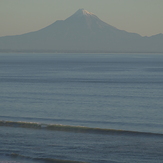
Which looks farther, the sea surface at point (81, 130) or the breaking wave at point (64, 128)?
the breaking wave at point (64, 128)

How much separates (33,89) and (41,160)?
30.9m

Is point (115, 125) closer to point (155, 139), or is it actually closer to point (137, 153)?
point (155, 139)

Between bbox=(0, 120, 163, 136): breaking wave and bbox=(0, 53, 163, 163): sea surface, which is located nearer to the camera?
bbox=(0, 53, 163, 163): sea surface

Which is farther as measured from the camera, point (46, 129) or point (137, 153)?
point (46, 129)

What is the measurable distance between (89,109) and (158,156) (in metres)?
14.5

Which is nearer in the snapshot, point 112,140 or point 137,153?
point 137,153

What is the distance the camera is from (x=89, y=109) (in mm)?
30734

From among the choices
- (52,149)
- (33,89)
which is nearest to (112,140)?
(52,149)

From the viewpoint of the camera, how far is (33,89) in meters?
46.9

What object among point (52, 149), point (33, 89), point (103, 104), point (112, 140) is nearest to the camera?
point (52, 149)

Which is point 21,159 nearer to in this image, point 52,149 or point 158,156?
point 52,149

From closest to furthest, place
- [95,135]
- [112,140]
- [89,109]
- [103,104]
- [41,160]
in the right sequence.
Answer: [41,160] → [112,140] → [95,135] → [89,109] → [103,104]

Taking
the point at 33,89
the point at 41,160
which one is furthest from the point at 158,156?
the point at 33,89

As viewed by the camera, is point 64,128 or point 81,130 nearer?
point 81,130
